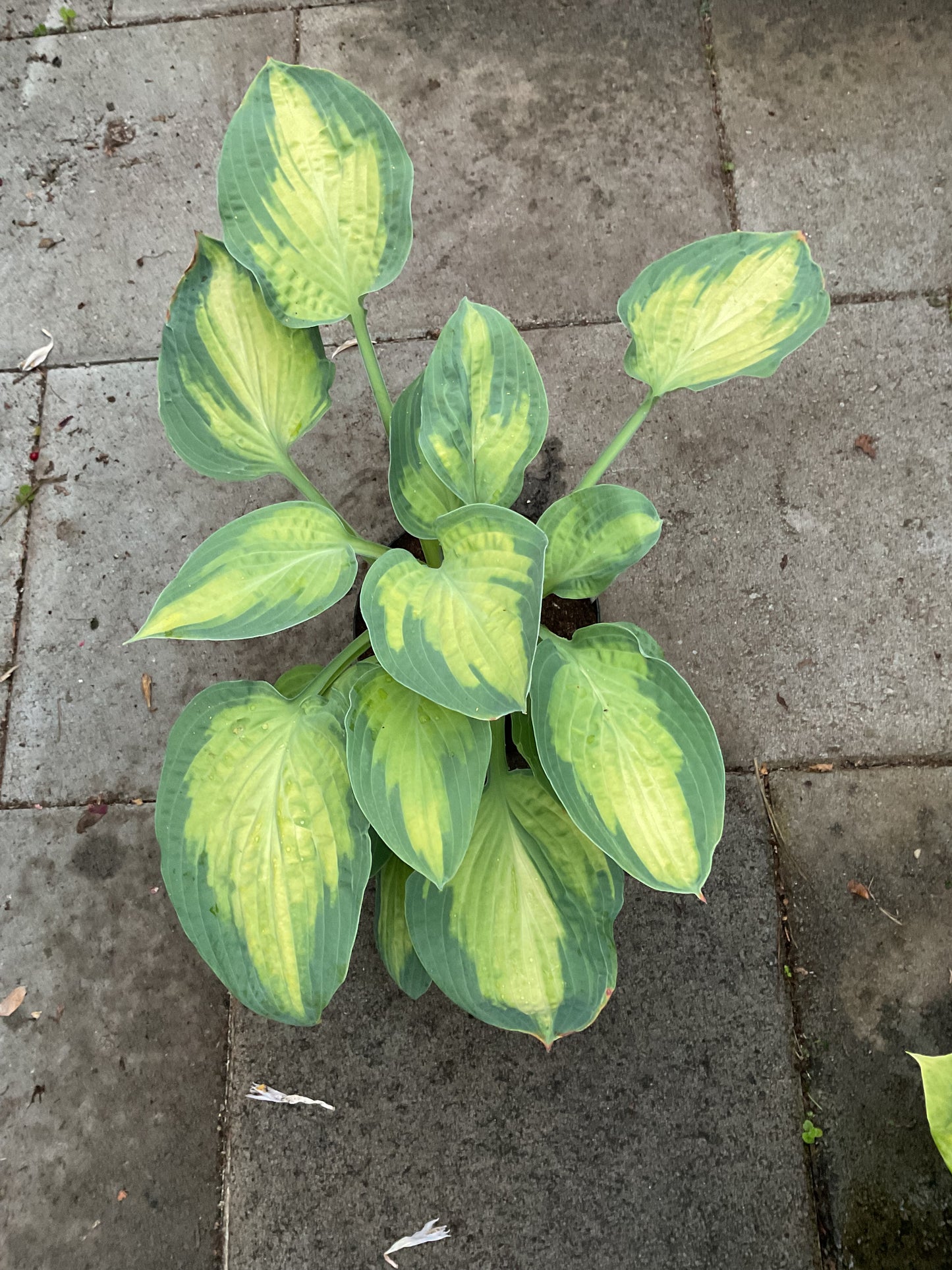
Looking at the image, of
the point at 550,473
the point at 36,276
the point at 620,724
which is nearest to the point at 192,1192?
the point at 620,724

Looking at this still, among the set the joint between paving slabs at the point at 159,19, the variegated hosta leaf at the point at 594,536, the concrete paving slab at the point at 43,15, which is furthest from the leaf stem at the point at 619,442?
the concrete paving slab at the point at 43,15

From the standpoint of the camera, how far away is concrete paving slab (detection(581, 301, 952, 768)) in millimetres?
1800

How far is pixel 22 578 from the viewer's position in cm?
198

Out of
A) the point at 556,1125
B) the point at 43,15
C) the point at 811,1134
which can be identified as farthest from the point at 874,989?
the point at 43,15

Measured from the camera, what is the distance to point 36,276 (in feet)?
7.27

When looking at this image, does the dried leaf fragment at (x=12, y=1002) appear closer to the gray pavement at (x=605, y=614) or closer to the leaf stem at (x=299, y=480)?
the gray pavement at (x=605, y=614)

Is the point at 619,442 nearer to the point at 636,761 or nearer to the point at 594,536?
the point at 594,536

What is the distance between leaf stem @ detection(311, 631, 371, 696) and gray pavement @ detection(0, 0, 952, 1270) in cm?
52

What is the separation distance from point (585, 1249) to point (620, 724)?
3.57ft

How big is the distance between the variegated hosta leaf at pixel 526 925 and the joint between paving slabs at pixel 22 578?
115 cm

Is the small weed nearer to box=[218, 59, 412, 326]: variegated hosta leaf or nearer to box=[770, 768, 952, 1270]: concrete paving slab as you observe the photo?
box=[770, 768, 952, 1270]: concrete paving slab

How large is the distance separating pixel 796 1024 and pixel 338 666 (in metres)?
1.13

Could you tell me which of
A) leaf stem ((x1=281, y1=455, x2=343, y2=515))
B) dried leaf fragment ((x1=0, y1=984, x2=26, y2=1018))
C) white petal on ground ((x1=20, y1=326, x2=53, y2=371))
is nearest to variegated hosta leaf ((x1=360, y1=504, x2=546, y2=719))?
leaf stem ((x1=281, y1=455, x2=343, y2=515))

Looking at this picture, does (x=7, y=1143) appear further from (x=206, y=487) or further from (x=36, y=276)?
(x=36, y=276)
